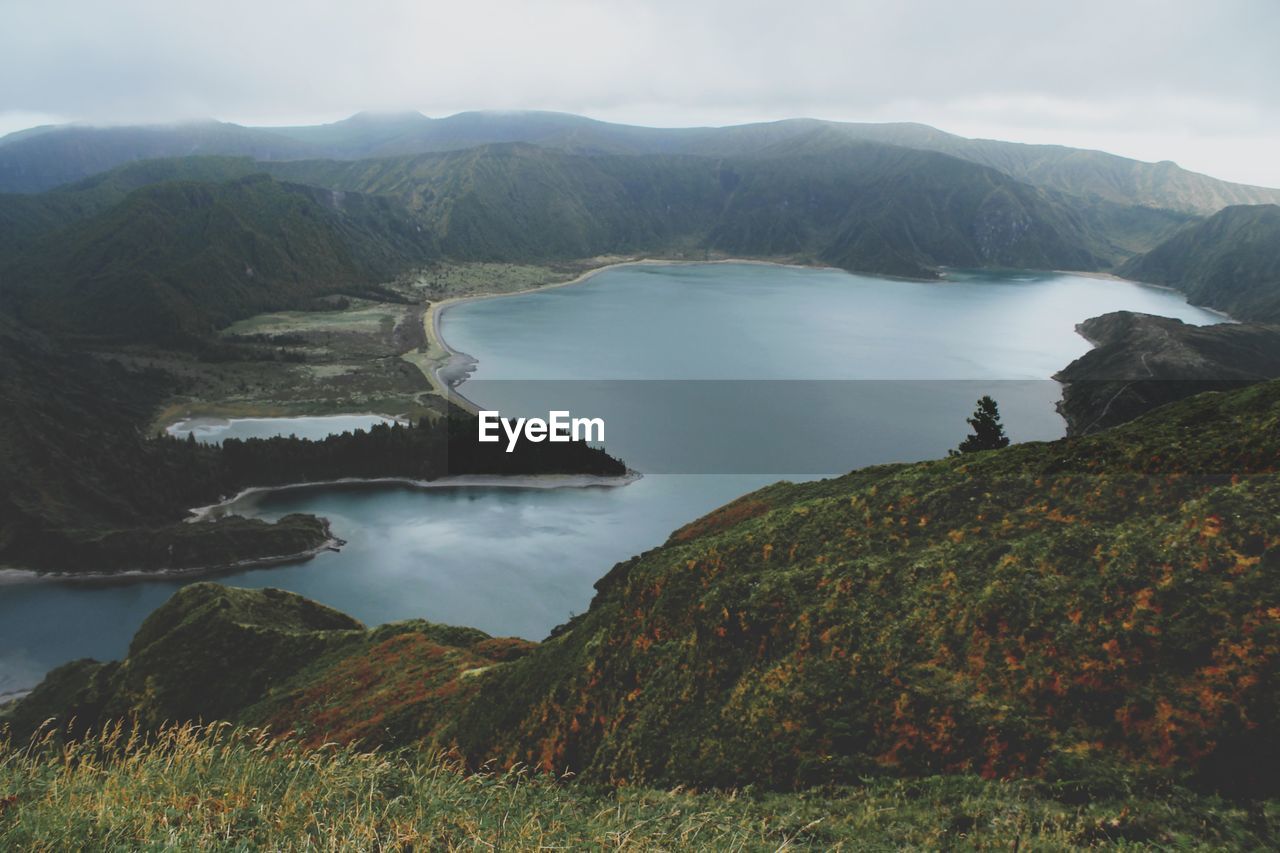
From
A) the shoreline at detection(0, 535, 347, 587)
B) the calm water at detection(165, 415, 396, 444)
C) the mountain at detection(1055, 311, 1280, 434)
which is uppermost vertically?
the mountain at detection(1055, 311, 1280, 434)

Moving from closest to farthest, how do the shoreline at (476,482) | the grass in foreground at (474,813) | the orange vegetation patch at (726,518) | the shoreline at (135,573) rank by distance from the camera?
the grass in foreground at (474,813) → the orange vegetation patch at (726,518) → the shoreline at (135,573) → the shoreline at (476,482)

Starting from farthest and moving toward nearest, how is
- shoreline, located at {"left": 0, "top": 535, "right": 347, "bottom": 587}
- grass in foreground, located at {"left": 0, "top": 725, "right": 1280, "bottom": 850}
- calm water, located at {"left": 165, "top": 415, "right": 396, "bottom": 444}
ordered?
calm water, located at {"left": 165, "top": 415, "right": 396, "bottom": 444}, shoreline, located at {"left": 0, "top": 535, "right": 347, "bottom": 587}, grass in foreground, located at {"left": 0, "top": 725, "right": 1280, "bottom": 850}

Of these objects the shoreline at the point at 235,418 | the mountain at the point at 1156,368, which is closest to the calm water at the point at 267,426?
the shoreline at the point at 235,418

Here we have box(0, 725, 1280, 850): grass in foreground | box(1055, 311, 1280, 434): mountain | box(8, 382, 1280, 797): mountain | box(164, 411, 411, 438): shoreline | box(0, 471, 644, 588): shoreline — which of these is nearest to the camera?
box(0, 725, 1280, 850): grass in foreground

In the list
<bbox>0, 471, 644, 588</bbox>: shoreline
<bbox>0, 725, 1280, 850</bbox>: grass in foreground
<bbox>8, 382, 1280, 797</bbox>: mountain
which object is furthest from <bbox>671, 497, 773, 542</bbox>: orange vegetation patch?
<bbox>0, 471, 644, 588</bbox>: shoreline

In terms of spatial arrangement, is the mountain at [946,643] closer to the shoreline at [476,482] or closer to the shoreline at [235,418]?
the shoreline at [476,482]

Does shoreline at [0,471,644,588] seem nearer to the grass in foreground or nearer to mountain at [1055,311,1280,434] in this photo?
the grass in foreground

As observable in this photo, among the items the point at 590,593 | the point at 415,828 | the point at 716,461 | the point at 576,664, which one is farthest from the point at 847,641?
the point at 716,461
